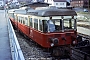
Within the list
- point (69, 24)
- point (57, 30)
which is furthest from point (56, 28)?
point (69, 24)

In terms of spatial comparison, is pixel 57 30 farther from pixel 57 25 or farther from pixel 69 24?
pixel 69 24

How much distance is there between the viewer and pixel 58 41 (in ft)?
35.8

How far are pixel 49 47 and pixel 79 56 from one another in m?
2.42

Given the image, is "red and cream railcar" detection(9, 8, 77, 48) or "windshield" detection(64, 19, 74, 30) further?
"windshield" detection(64, 19, 74, 30)

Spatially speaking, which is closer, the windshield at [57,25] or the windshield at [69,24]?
the windshield at [57,25]

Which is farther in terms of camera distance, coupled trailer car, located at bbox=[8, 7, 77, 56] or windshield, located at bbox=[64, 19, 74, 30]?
windshield, located at bbox=[64, 19, 74, 30]

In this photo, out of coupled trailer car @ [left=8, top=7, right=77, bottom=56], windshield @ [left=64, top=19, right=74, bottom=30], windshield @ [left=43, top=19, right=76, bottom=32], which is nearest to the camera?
coupled trailer car @ [left=8, top=7, right=77, bottom=56]

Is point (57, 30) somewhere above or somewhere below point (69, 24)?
below

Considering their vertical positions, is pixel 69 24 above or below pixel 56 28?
above

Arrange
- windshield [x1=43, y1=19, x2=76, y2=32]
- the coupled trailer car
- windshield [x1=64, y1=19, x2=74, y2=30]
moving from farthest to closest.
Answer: windshield [x1=64, y1=19, x2=74, y2=30] < windshield [x1=43, y1=19, x2=76, y2=32] < the coupled trailer car

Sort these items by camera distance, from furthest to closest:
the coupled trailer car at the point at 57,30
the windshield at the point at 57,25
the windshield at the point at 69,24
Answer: the windshield at the point at 69,24 < the windshield at the point at 57,25 < the coupled trailer car at the point at 57,30

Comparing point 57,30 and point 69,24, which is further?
point 69,24

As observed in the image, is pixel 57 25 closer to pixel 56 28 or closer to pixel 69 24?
pixel 56 28

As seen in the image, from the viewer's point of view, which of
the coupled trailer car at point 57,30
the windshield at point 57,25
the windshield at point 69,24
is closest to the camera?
the coupled trailer car at point 57,30
